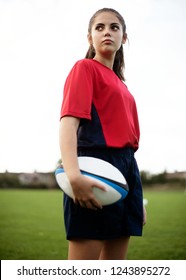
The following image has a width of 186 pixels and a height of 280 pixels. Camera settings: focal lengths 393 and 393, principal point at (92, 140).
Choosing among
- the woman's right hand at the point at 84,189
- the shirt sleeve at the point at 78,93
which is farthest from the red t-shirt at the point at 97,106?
the woman's right hand at the point at 84,189

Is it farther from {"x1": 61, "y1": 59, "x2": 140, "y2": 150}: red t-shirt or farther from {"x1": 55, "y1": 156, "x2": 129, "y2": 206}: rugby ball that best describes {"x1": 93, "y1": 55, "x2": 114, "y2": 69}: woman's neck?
{"x1": 55, "y1": 156, "x2": 129, "y2": 206}: rugby ball

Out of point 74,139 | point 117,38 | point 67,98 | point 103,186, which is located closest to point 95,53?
point 117,38

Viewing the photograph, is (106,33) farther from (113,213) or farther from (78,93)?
(113,213)

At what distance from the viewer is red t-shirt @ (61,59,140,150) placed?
3.88 ft

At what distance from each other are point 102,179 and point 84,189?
9 cm

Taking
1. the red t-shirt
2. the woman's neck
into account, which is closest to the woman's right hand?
the red t-shirt

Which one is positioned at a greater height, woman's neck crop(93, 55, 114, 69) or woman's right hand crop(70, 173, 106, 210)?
woman's neck crop(93, 55, 114, 69)

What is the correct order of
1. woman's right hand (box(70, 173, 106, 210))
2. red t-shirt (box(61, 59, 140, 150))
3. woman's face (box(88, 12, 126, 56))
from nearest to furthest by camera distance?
woman's right hand (box(70, 173, 106, 210)) → red t-shirt (box(61, 59, 140, 150)) → woman's face (box(88, 12, 126, 56))

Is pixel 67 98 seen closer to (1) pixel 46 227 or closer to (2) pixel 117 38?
(2) pixel 117 38

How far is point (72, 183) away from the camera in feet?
3.52

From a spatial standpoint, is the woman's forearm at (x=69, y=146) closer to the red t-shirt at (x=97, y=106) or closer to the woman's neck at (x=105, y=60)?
the red t-shirt at (x=97, y=106)

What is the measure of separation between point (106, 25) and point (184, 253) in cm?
227

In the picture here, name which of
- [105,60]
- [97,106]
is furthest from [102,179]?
[105,60]

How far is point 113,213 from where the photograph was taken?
1.19 meters
